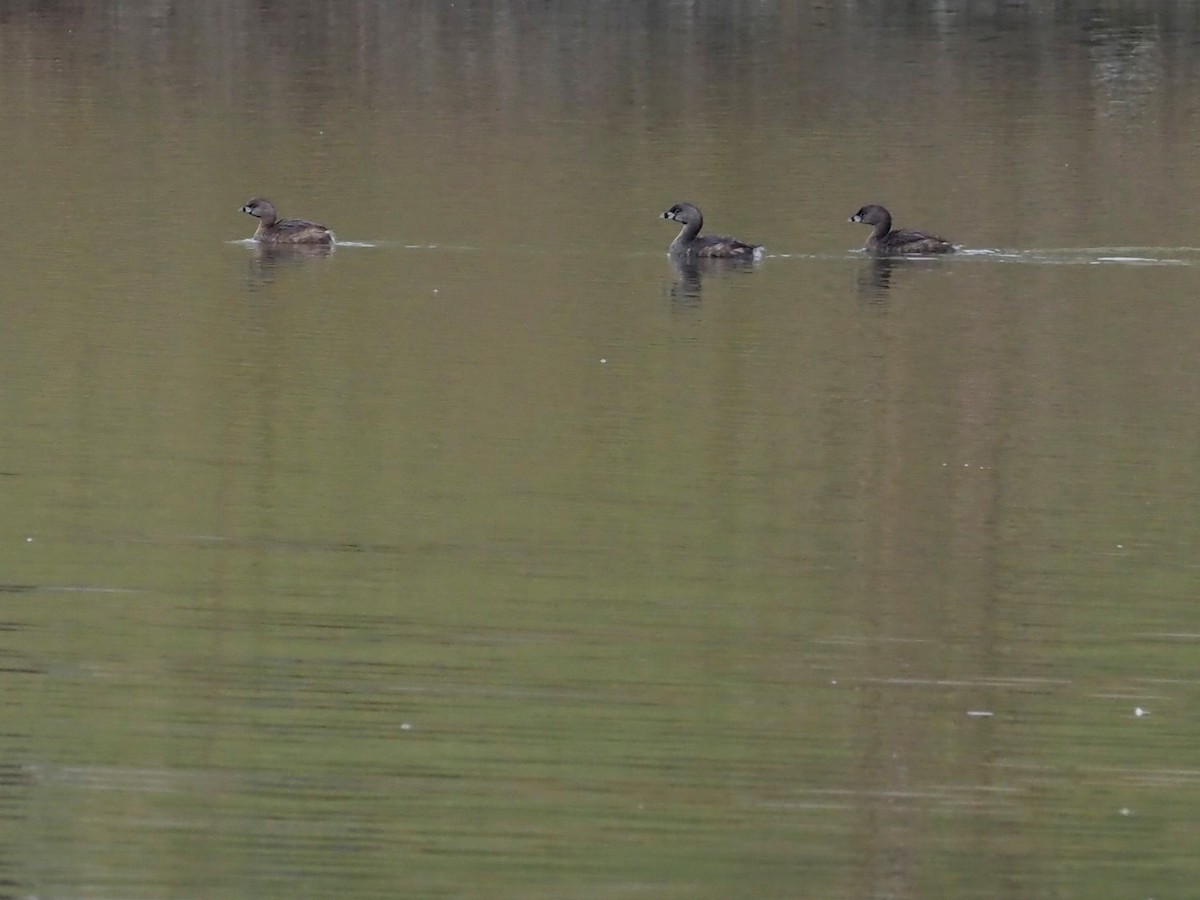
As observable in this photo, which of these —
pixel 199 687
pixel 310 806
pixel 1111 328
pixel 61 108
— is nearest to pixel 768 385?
pixel 1111 328

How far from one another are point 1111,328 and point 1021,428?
4130mm

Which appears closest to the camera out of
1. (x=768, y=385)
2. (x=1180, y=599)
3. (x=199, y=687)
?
(x=199, y=687)

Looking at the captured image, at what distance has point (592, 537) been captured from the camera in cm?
1245

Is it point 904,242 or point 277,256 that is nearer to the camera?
point 277,256

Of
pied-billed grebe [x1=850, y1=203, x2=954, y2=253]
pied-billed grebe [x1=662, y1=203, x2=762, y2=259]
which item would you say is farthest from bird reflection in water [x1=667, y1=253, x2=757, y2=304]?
pied-billed grebe [x1=850, y1=203, x2=954, y2=253]

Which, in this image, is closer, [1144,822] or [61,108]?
[1144,822]

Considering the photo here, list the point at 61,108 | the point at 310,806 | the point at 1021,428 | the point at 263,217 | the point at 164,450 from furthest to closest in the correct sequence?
1. the point at 61,108
2. the point at 263,217
3. the point at 1021,428
4. the point at 164,450
5. the point at 310,806

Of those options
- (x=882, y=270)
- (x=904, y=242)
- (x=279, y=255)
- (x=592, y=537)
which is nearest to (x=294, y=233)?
(x=279, y=255)

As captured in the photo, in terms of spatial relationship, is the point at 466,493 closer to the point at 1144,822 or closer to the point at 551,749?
the point at 551,749

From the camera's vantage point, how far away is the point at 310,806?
8.41m

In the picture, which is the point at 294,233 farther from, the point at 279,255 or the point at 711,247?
the point at 711,247

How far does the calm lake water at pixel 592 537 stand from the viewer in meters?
8.31

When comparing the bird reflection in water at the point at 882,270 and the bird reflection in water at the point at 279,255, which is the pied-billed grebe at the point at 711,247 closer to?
the bird reflection in water at the point at 882,270

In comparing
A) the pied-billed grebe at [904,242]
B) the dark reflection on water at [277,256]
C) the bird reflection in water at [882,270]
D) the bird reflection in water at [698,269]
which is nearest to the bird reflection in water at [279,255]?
the dark reflection on water at [277,256]
